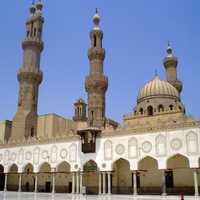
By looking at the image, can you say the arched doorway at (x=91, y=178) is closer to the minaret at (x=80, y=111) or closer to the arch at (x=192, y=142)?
the arch at (x=192, y=142)

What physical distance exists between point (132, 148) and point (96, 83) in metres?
12.3

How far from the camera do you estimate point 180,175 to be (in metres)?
25.3

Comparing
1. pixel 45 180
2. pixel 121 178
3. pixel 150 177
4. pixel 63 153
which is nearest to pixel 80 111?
pixel 45 180

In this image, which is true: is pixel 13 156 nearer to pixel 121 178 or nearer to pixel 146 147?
pixel 121 178

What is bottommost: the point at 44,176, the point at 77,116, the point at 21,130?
the point at 44,176

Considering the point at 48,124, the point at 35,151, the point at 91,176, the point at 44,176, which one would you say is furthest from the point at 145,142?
the point at 48,124

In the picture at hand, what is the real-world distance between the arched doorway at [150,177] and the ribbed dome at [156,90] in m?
8.84

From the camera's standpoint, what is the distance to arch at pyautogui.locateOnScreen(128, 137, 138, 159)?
79.5 feet

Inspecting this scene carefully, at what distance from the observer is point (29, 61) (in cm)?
3822

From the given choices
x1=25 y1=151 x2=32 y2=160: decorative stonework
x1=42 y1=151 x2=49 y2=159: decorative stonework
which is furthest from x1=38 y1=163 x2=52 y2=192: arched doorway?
x1=42 y1=151 x2=49 y2=159: decorative stonework

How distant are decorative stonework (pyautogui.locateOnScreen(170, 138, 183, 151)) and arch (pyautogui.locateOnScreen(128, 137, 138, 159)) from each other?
10.1 feet

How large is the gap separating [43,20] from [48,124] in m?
15.3

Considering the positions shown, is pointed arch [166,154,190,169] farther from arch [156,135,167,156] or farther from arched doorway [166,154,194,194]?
arch [156,135,167,156]

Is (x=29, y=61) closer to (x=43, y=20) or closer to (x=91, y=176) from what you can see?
(x=43, y=20)
